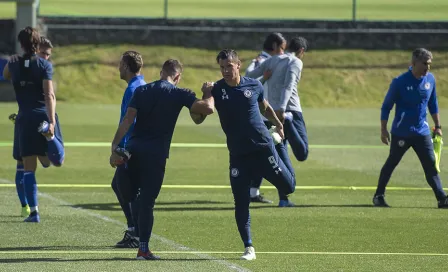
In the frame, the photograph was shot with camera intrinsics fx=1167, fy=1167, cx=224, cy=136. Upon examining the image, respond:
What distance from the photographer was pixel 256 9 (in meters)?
35.1

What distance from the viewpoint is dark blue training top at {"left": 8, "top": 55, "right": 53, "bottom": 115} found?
13180mm

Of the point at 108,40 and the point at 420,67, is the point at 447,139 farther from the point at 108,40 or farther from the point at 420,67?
the point at 108,40

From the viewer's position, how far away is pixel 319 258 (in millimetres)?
11391

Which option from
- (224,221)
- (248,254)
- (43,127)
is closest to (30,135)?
(43,127)

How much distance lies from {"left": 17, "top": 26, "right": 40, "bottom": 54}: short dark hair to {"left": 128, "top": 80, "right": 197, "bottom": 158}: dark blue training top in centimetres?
243

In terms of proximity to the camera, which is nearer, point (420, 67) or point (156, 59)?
point (420, 67)

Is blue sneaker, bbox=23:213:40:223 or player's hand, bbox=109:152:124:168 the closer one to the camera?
player's hand, bbox=109:152:124:168

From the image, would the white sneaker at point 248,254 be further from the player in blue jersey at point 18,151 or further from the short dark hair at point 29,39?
the short dark hair at point 29,39

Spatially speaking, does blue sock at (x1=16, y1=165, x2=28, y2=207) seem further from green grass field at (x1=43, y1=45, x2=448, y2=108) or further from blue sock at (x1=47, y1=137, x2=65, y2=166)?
green grass field at (x1=43, y1=45, x2=448, y2=108)

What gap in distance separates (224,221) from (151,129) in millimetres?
2970

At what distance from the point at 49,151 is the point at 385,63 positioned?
19607mm

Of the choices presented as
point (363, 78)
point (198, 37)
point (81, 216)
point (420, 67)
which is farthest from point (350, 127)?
point (81, 216)

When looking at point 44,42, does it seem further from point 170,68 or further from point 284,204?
point 284,204

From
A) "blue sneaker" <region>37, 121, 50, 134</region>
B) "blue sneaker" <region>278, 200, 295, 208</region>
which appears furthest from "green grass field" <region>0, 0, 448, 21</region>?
"blue sneaker" <region>37, 121, 50, 134</region>
